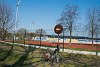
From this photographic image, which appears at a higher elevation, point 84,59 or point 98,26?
point 98,26

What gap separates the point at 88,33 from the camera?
51531mm

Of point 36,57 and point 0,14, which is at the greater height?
point 0,14

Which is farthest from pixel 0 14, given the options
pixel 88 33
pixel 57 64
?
pixel 57 64

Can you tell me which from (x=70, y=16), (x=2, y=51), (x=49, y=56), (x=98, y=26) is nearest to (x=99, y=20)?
(x=98, y=26)

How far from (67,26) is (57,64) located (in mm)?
35253

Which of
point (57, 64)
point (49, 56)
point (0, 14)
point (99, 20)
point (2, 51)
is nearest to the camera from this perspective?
point (57, 64)

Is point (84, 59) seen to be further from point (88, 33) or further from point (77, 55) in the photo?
point (88, 33)

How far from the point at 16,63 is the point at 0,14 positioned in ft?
92.0

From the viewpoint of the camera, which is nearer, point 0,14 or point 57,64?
point 57,64

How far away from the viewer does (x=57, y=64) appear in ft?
59.6

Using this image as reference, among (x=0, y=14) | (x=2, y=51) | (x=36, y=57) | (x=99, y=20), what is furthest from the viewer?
(x=99, y=20)

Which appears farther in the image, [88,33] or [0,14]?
[88,33]

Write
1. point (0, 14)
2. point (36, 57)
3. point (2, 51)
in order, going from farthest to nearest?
point (0, 14)
point (2, 51)
point (36, 57)

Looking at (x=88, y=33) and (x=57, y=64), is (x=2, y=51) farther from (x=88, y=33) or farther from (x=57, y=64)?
(x=88, y=33)
